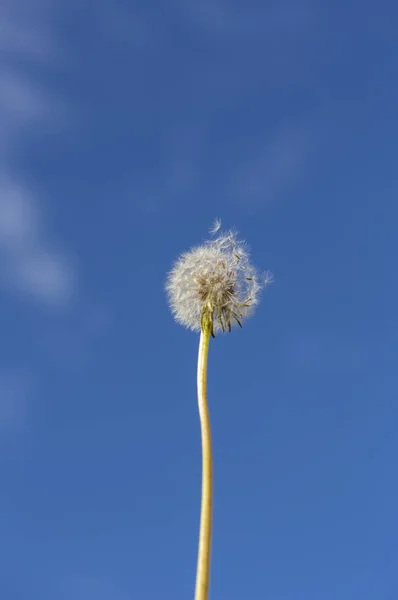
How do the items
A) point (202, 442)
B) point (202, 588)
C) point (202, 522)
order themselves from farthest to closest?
point (202, 442)
point (202, 522)
point (202, 588)

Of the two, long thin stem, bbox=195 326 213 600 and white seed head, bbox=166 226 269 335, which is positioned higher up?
white seed head, bbox=166 226 269 335

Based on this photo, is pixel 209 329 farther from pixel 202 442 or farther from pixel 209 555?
pixel 209 555

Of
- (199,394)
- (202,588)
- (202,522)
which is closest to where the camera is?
(202,588)

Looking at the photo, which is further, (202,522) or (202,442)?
(202,442)

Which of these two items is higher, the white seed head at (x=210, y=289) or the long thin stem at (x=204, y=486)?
the white seed head at (x=210, y=289)

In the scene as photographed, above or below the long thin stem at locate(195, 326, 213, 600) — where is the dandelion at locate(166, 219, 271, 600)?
above

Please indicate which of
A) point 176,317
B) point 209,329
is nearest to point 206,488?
point 209,329

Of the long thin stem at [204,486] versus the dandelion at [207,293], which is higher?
the dandelion at [207,293]

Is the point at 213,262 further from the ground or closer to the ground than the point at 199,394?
further from the ground
